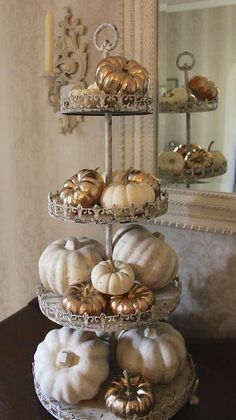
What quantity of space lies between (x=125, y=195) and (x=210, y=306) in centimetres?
56

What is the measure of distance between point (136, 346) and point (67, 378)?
0.15 m

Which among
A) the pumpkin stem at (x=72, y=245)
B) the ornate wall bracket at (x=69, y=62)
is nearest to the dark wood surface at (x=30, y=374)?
the pumpkin stem at (x=72, y=245)

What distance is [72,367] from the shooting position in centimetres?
88

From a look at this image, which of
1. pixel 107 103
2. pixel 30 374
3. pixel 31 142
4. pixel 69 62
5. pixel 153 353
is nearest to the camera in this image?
pixel 107 103

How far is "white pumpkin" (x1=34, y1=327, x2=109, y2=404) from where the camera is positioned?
87cm

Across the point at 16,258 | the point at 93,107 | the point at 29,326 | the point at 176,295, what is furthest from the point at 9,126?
the point at 176,295

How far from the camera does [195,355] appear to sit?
1.13 m

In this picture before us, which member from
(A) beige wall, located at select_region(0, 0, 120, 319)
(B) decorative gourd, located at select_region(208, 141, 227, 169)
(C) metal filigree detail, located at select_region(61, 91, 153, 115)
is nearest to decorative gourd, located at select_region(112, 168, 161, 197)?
(C) metal filigree detail, located at select_region(61, 91, 153, 115)

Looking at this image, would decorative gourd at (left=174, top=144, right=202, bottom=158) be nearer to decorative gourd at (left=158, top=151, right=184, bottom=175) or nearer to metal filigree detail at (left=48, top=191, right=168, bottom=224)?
decorative gourd at (left=158, top=151, right=184, bottom=175)

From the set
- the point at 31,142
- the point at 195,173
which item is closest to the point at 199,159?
the point at 195,173

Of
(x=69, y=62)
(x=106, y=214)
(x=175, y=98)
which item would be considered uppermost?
(x=69, y=62)

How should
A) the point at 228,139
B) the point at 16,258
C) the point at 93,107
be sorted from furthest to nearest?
the point at 16,258 < the point at 228,139 < the point at 93,107

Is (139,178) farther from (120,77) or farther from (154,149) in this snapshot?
(154,149)

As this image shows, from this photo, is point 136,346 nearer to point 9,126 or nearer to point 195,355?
point 195,355
